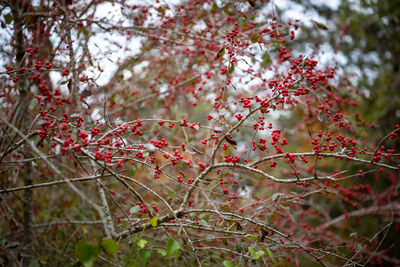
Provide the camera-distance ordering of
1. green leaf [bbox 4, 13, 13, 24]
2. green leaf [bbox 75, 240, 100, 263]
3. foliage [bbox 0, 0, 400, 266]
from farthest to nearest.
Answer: green leaf [bbox 4, 13, 13, 24]
foliage [bbox 0, 0, 400, 266]
green leaf [bbox 75, 240, 100, 263]

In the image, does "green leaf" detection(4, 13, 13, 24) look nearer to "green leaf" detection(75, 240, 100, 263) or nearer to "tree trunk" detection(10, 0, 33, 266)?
"tree trunk" detection(10, 0, 33, 266)

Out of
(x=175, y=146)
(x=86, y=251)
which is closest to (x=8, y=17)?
(x=175, y=146)

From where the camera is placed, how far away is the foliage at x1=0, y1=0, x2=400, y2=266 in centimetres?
193

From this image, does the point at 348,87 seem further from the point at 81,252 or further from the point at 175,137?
the point at 81,252

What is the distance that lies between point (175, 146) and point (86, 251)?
3.45ft

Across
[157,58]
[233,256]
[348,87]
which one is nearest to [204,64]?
[157,58]

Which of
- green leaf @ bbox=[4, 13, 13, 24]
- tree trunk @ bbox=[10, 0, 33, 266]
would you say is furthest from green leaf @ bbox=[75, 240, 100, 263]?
green leaf @ bbox=[4, 13, 13, 24]

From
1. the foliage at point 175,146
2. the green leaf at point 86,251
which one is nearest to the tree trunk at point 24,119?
the foliage at point 175,146

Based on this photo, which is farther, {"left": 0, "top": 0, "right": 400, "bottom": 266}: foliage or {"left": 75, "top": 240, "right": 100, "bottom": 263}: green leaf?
{"left": 0, "top": 0, "right": 400, "bottom": 266}: foliage

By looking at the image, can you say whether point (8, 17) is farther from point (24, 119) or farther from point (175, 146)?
point (175, 146)

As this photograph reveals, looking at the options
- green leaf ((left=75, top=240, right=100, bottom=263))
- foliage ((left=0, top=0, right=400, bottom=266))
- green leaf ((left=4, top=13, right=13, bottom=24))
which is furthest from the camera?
green leaf ((left=4, top=13, right=13, bottom=24))

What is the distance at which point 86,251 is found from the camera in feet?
4.37

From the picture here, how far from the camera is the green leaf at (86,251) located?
131 cm

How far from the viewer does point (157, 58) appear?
4219 millimetres
